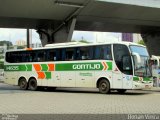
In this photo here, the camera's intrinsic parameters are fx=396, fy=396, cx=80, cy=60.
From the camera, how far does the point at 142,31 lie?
58250 millimetres

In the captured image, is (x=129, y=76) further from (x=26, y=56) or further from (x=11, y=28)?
(x=11, y=28)

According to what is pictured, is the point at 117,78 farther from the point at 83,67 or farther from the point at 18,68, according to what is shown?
the point at 18,68

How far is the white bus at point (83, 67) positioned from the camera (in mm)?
21934

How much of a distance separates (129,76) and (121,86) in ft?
2.52

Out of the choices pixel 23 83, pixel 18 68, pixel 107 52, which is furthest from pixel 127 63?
pixel 18 68

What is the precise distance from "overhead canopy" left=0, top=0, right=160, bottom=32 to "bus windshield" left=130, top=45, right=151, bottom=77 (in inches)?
608

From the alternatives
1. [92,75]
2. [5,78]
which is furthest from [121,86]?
[5,78]

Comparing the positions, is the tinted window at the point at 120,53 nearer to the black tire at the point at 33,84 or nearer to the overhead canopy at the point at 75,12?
the black tire at the point at 33,84

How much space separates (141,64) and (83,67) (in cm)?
371

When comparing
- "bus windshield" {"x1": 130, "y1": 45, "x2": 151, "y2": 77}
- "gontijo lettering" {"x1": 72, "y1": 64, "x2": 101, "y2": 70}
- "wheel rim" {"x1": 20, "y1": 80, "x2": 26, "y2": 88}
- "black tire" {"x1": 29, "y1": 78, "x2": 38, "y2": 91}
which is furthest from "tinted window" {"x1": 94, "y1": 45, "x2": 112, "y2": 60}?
"wheel rim" {"x1": 20, "y1": 80, "x2": 26, "y2": 88}

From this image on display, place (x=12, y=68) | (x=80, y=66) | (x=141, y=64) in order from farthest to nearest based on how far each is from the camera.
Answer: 1. (x=12, y=68)
2. (x=80, y=66)
3. (x=141, y=64)

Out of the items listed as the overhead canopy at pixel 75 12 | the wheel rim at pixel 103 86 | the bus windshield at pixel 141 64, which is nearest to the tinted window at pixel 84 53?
the wheel rim at pixel 103 86

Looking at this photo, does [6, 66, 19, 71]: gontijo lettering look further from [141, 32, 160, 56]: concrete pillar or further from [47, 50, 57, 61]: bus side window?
[141, 32, 160, 56]: concrete pillar

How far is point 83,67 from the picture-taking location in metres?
23.9
